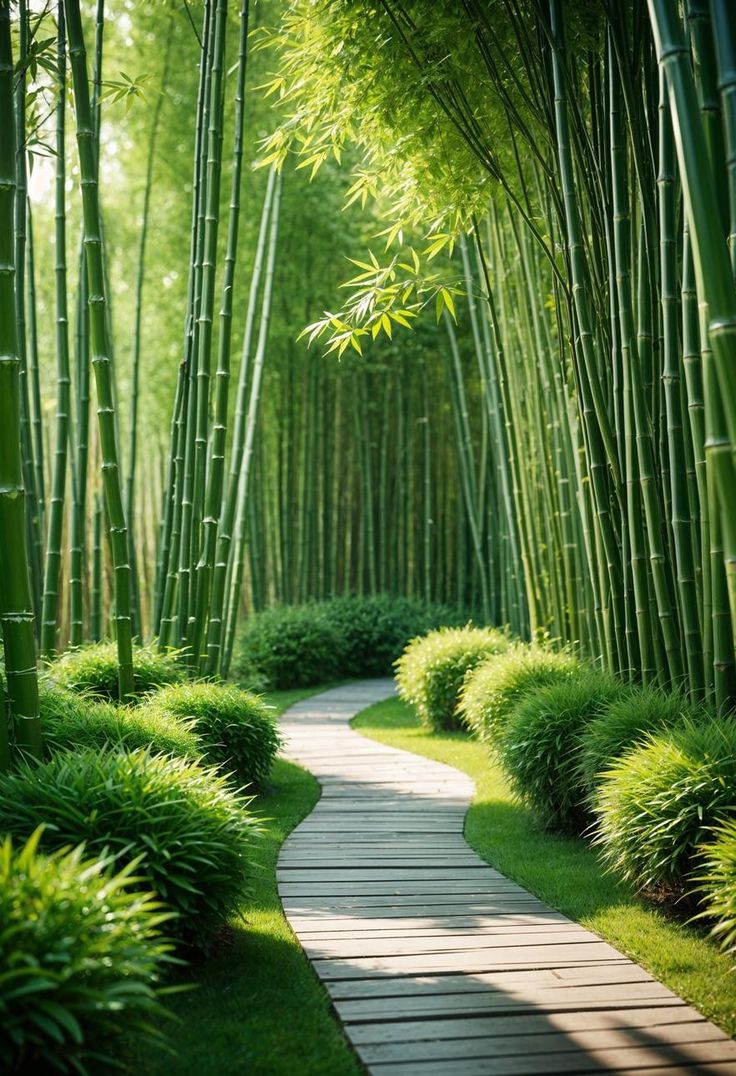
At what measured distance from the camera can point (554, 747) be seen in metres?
3.06

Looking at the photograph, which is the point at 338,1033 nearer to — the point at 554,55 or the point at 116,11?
the point at 554,55

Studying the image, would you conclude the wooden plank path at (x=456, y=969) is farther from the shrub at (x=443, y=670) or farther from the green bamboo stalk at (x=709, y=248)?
the shrub at (x=443, y=670)

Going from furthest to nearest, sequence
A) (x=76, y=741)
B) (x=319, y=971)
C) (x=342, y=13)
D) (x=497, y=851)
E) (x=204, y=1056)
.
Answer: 1. (x=342, y=13)
2. (x=497, y=851)
3. (x=76, y=741)
4. (x=319, y=971)
5. (x=204, y=1056)

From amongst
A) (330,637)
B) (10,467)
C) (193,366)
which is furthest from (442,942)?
(330,637)

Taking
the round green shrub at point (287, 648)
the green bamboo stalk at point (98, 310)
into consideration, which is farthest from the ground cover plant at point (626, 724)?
the round green shrub at point (287, 648)

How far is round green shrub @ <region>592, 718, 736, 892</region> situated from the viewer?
7.14 feet

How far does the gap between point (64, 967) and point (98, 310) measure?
1.85 m

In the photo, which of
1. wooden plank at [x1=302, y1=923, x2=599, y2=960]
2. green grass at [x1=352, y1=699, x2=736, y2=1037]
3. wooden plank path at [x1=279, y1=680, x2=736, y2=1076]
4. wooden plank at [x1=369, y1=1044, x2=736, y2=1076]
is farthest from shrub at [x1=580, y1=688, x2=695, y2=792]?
wooden plank at [x1=369, y1=1044, x2=736, y2=1076]

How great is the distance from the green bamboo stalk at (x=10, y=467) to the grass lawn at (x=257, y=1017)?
64 cm

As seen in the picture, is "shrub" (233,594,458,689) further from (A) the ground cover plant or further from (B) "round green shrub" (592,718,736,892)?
(B) "round green shrub" (592,718,736,892)

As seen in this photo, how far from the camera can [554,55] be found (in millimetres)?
2977

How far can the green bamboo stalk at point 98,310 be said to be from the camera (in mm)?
2564

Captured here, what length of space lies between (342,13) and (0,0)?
147 cm

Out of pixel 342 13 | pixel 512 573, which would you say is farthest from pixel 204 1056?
pixel 512 573
